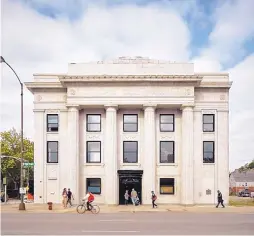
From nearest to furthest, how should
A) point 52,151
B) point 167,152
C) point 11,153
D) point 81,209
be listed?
point 81,209 → point 167,152 → point 52,151 → point 11,153

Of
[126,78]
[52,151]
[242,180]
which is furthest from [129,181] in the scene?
[242,180]

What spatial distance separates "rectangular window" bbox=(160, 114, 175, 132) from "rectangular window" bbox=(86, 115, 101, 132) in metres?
6.52

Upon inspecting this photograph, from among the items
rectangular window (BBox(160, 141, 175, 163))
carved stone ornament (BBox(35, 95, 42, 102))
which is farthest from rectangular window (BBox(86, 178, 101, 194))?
carved stone ornament (BBox(35, 95, 42, 102))

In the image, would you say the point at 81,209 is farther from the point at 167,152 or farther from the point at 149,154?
the point at 167,152

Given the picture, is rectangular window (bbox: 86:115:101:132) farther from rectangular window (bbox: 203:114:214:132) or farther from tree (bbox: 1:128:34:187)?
tree (bbox: 1:128:34:187)

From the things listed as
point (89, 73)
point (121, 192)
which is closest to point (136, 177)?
point (121, 192)

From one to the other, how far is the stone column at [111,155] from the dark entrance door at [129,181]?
3.37ft

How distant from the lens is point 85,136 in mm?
46406

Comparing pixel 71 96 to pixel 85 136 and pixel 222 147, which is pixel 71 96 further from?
pixel 222 147

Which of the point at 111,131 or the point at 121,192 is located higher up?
the point at 111,131

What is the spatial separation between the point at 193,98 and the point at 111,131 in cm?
882

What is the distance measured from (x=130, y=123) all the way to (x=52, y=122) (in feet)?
26.6

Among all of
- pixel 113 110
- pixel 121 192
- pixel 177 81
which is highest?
pixel 177 81

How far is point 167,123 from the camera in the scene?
4662cm
